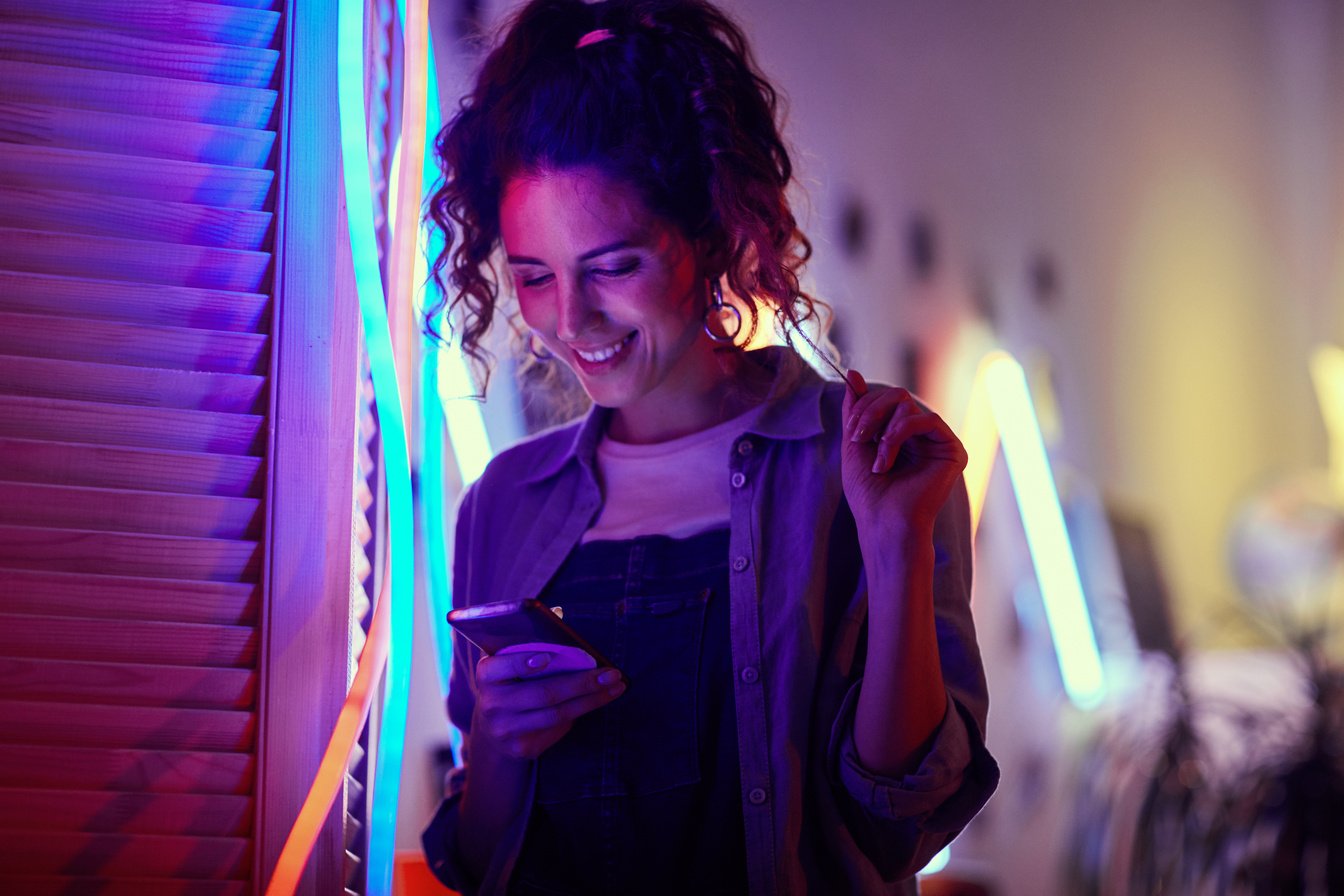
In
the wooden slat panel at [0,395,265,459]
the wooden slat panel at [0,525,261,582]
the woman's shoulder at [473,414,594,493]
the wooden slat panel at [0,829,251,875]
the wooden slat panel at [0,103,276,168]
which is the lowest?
the wooden slat panel at [0,829,251,875]

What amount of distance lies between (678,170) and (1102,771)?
2.29m

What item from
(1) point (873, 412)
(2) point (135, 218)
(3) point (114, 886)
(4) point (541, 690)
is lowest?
(3) point (114, 886)

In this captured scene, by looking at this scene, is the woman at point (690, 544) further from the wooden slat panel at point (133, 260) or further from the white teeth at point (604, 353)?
the wooden slat panel at point (133, 260)

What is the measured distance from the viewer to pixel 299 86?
138 centimetres

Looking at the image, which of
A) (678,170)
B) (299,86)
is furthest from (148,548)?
(678,170)

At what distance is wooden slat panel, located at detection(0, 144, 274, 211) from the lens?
4.36 feet

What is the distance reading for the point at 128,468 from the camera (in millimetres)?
1313

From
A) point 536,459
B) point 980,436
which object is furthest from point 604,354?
point 980,436

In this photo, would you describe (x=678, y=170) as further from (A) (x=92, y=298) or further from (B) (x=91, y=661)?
(B) (x=91, y=661)

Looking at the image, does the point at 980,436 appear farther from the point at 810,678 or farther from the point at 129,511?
the point at 129,511

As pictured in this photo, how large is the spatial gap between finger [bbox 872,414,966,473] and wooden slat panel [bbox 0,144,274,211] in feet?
2.60

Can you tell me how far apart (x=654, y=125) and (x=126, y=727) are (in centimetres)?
96

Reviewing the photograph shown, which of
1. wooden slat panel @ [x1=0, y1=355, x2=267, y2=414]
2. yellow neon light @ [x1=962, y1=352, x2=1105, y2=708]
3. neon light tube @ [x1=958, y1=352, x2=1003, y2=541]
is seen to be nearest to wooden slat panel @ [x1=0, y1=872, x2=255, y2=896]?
wooden slat panel @ [x1=0, y1=355, x2=267, y2=414]

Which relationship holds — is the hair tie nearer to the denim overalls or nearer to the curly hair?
the curly hair
